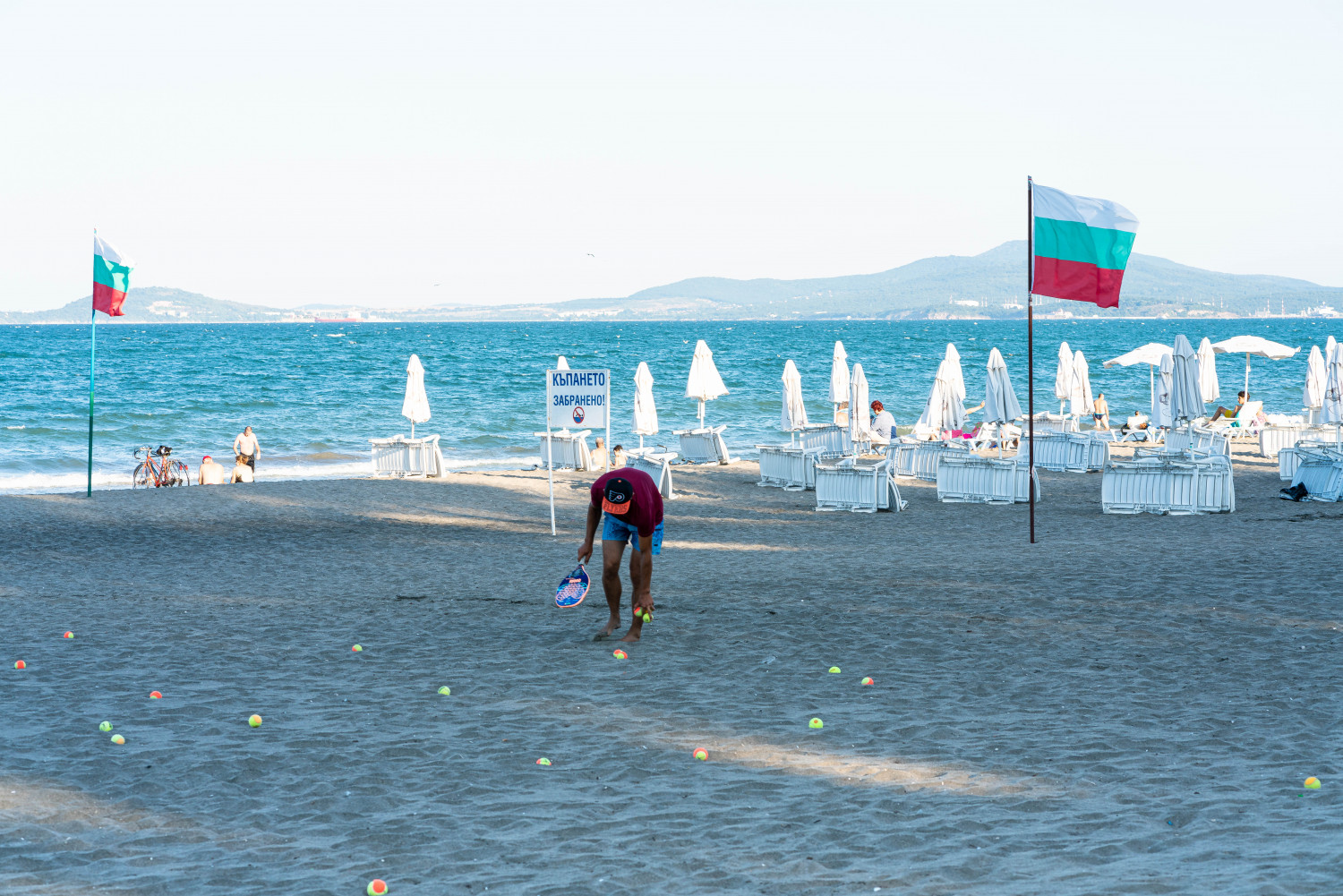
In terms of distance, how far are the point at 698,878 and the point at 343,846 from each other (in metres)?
1.37

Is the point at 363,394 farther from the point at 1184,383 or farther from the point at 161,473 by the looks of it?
the point at 1184,383

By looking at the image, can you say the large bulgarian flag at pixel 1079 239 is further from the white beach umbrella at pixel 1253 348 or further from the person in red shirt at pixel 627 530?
the white beach umbrella at pixel 1253 348

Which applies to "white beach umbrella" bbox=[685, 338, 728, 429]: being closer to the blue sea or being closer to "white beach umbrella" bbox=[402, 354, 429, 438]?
"white beach umbrella" bbox=[402, 354, 429, 438]

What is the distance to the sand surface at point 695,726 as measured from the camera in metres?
4.06

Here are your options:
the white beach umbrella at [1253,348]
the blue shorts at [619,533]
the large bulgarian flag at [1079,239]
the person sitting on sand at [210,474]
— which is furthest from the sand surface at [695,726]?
the white beach umbrella at [1253,348]

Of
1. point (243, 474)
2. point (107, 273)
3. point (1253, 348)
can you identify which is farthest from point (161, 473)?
point (1253, 348)

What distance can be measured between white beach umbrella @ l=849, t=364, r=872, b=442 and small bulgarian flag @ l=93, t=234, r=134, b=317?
11.0 metres

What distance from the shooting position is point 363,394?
48.6 m

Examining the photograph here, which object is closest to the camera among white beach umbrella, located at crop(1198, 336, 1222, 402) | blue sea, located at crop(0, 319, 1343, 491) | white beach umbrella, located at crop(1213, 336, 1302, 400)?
white beach umbrella, located at crop(1198, 336, 1222, 402)

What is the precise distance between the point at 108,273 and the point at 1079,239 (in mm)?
13286

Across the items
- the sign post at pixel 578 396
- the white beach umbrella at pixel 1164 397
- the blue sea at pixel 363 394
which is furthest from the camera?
the blue sea at pixel 363 394

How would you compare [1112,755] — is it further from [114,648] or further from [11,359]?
[11,359]

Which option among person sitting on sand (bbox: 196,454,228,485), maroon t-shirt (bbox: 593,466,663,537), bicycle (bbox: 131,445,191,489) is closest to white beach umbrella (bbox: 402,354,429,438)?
person sitting on sand (bbox: 196,454,228,485)

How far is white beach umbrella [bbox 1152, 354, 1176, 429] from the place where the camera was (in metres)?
17.3
